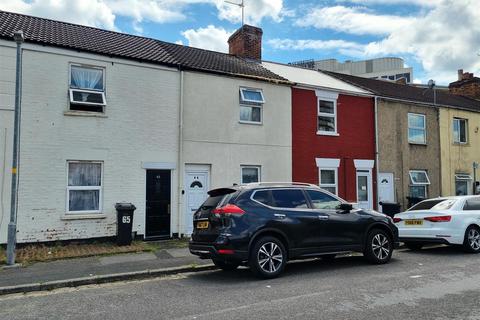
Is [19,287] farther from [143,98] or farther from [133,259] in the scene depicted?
[143,98]

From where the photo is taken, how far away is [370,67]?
7288 centimetres

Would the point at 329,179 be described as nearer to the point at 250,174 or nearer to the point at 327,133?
the point at 327,133

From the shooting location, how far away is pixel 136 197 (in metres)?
12.3

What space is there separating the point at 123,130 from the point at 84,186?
1925mm

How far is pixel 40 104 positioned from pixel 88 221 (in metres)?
3.37

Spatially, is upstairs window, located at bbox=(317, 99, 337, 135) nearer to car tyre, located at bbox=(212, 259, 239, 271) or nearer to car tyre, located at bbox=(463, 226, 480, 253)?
car tyre, located at bbox=(463, 226, 480, 253)

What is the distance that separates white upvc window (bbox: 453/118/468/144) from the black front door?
14584 mm

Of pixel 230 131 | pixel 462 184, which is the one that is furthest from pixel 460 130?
pixel 230 131

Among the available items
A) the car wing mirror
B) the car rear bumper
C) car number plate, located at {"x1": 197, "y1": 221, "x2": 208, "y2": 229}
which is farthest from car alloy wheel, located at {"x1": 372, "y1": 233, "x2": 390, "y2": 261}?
car number plate, located at {"x1": 197, "y1": 221, "x2": 208, "y2": 229}

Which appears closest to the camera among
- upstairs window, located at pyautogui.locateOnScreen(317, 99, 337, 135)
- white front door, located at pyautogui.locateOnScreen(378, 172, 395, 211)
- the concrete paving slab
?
the concrete paving slab

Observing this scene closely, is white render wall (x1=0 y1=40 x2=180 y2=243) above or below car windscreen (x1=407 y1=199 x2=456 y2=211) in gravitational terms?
above

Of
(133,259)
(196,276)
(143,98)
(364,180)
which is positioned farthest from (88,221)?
(364,180)

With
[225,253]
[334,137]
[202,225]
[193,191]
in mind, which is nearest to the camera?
[225,253]

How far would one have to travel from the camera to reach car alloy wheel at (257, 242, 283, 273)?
25.1 ft
